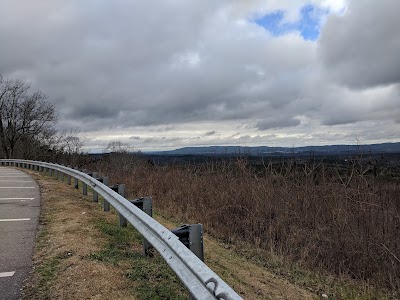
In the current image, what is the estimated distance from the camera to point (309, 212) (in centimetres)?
1050

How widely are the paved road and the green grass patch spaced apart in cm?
91

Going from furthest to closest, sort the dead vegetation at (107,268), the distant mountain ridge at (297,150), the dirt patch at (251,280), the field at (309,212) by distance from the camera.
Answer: the distant mountain ridge at (297,150) < the field at (309,212) < the dirt patch at (251,280) < the dead vegetation at (107,268)

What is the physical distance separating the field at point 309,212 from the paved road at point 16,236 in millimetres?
3961

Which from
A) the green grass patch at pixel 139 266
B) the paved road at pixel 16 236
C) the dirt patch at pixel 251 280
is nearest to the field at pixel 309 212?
the dirt patch at pixel 251 280

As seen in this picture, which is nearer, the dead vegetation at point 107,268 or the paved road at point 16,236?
the dead vegetation at point 107,268

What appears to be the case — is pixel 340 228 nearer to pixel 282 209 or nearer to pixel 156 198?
pixel 282 209

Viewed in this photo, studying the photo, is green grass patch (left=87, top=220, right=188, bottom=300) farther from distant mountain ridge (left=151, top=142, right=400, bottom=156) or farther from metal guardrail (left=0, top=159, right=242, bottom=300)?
distant mountain ridge (left=151, top=142, right=400, bottom=156)

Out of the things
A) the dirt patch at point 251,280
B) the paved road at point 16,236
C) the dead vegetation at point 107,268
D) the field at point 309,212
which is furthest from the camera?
the field at point 309,212

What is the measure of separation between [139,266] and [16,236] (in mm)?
2615

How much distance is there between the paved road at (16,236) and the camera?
4.18 meters

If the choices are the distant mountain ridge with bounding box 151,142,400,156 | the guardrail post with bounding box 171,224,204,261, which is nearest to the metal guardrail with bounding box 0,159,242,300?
the guardrail post with bounding box 171,224,204,261

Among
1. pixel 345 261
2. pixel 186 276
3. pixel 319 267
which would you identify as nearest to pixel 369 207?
pixel 345 261

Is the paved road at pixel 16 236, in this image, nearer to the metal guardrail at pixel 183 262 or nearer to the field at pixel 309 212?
the metal guardrail at pixel 183 262

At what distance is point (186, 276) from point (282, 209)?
315 inches
